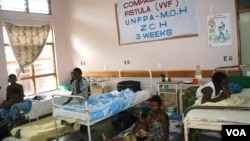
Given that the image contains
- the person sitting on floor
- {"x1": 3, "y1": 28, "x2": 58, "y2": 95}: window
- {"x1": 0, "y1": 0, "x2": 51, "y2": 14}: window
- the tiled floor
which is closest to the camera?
the tiled floor

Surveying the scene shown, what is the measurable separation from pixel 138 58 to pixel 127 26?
826 millimetres

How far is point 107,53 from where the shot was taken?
6133mm

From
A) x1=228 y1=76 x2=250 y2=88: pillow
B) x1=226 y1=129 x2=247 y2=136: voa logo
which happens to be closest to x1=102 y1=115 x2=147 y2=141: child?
x1=226 y1=129 x2=247 y2=136: voa logo

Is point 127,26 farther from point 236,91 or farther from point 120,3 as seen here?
point 236,91

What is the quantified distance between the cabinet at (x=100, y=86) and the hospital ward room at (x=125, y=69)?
3 centimetres

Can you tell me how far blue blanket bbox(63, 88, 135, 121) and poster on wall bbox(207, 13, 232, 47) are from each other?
1.94 meters

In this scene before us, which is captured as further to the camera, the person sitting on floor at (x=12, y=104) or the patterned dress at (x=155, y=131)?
the person sitting on floor at (x=12, y=104)

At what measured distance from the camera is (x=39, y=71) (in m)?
6.27

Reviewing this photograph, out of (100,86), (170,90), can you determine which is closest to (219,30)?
(170,90)

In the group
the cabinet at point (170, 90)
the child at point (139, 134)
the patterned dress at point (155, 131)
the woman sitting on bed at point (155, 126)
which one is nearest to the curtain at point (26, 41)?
the cabinet at point (170, 90)

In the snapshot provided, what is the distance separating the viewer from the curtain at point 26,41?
5609 mm

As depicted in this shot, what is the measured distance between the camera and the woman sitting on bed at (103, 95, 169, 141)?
121 inches

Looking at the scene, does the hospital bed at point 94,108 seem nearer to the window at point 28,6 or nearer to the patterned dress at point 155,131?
the patterned dress at point 155,131

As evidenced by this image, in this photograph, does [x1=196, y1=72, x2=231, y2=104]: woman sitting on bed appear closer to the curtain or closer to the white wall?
the white wall
